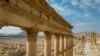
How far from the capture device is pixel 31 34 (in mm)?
7324

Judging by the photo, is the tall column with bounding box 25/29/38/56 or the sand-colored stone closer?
the sand-colored stone

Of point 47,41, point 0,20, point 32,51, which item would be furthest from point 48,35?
point 0,20

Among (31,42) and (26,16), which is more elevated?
(26,16)

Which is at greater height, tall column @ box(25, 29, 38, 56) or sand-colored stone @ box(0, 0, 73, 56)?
sand-colored stone @ box(0, 0, 73, 56)

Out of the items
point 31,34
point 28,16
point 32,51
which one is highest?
point 28,16

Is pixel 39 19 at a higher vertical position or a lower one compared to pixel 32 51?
higher

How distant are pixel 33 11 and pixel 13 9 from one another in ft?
6.09

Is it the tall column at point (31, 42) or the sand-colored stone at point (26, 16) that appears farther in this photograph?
the tall column at point (31, 42)

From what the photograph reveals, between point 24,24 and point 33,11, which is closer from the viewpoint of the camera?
point 24,24

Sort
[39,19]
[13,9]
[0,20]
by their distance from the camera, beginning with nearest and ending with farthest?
[0,20]
[13,9]
[39,19]

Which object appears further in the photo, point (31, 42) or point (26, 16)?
point (31, 42)

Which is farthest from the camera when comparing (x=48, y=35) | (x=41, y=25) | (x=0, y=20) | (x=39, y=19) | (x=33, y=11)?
(x=48, y=35)

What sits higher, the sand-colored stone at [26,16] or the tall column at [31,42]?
the sand-colored stone at [26,16]

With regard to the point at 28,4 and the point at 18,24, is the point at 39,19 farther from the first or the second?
the point at 18,24
